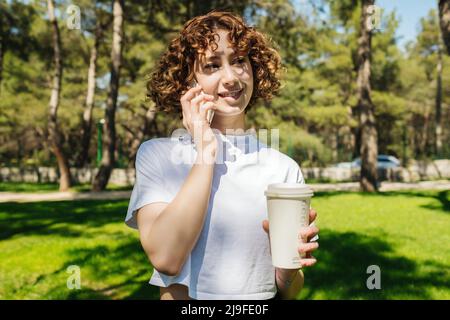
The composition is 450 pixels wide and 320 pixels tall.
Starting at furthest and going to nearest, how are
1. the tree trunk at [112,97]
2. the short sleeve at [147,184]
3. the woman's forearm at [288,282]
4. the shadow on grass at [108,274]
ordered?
the tree trunk at [112,97]
the shadow on grass at [108,274]
the woman's forearm at [288,282]
the short sleeve at [147,184]

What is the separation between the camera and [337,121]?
88.5ft

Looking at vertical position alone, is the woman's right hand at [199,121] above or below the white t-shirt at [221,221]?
above

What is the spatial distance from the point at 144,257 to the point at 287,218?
5.30 m

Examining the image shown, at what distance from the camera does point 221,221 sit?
4.47 ft

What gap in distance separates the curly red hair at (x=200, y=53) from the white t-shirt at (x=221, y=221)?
252 millimetres

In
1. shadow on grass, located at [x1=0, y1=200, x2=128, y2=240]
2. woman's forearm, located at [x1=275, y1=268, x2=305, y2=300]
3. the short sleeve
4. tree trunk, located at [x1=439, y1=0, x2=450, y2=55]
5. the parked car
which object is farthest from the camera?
the parked car

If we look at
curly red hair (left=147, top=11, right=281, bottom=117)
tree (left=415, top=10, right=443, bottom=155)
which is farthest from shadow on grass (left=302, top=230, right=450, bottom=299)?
tree (left=415, top=10, right=443, bottom=155)

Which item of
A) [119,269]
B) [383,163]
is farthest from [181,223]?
[383,163]

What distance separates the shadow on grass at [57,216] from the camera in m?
8.33

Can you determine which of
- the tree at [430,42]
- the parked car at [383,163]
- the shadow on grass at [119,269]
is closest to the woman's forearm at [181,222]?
the shadow on grass at [119,269]

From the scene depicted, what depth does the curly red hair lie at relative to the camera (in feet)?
4.91

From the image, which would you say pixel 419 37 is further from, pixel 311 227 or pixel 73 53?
pixel 311 227

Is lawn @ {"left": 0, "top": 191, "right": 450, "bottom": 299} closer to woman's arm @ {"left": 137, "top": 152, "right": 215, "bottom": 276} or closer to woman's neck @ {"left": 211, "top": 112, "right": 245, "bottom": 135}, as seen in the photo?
woman's neck @ {"left": 211, "top": 112, "right": 245, "bottom": 135}

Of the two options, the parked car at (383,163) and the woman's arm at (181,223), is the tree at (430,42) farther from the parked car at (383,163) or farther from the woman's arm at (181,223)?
the woman's arm at (181,223)
